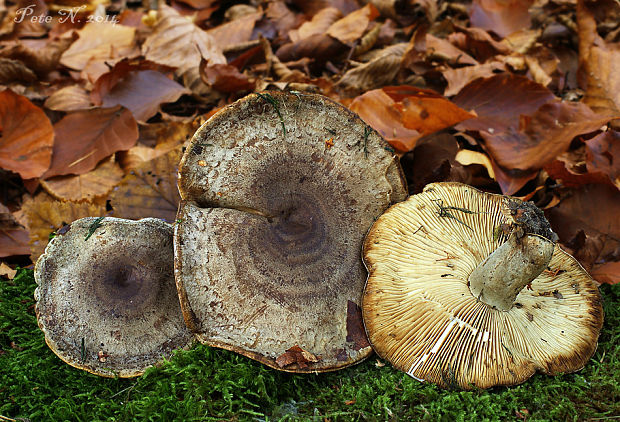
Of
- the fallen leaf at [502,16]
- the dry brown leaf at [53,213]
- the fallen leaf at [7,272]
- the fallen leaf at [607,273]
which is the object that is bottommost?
the fallen leaf at [7,272]

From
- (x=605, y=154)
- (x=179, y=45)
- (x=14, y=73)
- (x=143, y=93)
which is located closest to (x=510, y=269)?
(x=605, y=154)

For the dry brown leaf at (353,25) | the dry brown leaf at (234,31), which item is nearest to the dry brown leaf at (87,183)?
the dry brown leaf at (234,31)

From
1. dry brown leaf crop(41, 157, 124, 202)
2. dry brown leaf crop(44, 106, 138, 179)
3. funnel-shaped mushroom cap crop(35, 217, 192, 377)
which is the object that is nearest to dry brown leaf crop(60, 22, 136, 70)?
dry brown leaf crop(44, 106, 138, 179)

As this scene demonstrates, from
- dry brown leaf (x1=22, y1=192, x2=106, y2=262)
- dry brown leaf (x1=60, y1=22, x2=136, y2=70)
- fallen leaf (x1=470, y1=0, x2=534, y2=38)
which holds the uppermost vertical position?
fallen leaf (x1=470, y1=0, x2=534, y2=38)

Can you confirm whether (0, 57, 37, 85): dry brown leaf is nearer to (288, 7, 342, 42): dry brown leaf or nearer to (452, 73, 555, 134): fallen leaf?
(288, 7, 342, 42): dry brown leaf

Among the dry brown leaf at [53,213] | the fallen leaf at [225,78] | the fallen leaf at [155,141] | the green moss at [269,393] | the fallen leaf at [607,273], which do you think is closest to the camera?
the green moss at [269,393]

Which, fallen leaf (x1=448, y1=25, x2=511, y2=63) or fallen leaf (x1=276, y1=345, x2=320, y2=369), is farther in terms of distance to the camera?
fallen leaf (x1=448, y1=25, x2=511, y2=63)

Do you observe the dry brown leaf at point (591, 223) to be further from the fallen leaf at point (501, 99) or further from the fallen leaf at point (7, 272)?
the fallen leaf at point (7, 272)
